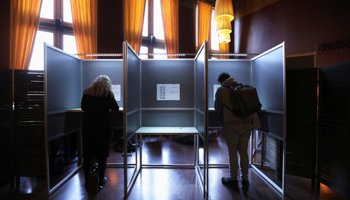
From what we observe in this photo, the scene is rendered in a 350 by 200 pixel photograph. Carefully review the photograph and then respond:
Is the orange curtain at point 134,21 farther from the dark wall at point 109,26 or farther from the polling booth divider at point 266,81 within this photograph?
the polling booth divider at point 266,81

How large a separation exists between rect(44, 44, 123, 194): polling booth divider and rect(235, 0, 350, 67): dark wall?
194 inches

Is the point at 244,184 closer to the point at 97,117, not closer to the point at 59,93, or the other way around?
the point at 97,117

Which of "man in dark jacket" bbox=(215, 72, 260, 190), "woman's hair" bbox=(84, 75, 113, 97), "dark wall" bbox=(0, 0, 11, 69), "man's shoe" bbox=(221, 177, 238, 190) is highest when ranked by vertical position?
"dark wall" bbox=(0, 0, 11, 69)

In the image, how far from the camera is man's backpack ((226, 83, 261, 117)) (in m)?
2.04

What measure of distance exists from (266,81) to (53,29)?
16.0 feet

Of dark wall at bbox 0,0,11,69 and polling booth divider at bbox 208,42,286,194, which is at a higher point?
dark wall at bbox 0,0,11,69

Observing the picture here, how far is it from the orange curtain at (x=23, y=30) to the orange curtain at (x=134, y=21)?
2024 mm

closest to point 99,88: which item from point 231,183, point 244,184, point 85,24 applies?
point 231,183

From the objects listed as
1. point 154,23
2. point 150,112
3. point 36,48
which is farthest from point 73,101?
point 154,23

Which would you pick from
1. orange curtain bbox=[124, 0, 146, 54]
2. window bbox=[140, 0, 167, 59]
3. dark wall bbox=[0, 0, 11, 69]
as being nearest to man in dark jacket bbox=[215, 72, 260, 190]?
orange curtain bbox=[124, 0, 146, 54]

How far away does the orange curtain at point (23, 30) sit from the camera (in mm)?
3510

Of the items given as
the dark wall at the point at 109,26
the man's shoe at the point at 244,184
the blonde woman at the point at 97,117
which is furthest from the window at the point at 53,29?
the man's shoe at the point at 244,184

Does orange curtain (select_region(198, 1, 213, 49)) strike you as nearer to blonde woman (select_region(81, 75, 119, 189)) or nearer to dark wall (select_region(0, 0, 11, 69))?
blonde woman (select_region(81, 75, 119, 189))

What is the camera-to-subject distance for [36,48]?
12.7 feet
